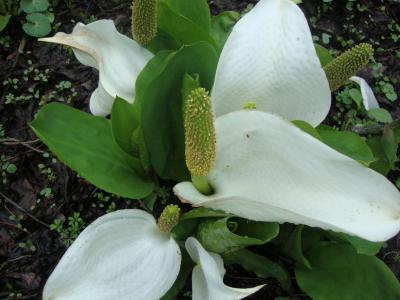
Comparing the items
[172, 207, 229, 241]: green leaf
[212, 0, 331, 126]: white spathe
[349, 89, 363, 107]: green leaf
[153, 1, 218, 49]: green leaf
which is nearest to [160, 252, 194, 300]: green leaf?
[172, 207, 229, 241]: green leaf

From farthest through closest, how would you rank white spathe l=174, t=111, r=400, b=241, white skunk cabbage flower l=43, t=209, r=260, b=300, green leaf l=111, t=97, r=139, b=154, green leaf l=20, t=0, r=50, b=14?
green leaf l=20, t=0, r=50, b=14 → green leaf l=111, t=97, r=139, b=154 → white skunk cabbage flower l=43, t=209, r=260, b=300 → white spathe l=174, t=111, r=400, b=241

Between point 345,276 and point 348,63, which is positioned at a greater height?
point 348,63

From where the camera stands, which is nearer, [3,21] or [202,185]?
[202,185]

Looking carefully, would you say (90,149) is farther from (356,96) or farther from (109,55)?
(356,96)

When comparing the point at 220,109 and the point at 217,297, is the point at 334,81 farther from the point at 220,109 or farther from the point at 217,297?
the point at 217,297

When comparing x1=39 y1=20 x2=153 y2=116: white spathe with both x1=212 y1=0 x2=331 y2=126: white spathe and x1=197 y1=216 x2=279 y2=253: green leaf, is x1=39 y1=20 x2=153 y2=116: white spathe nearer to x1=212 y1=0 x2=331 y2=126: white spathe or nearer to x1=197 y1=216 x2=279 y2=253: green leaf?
x1=212 y1=0 x2=331 y2=126: white spathe

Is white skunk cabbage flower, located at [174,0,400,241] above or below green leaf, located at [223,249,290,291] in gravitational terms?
above

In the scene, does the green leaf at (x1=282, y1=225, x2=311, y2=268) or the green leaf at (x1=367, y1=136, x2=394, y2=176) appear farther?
the green leaf at (x1=367, y1=136, x2=394, y2=176)

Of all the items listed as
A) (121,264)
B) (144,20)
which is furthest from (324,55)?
(121,264)
